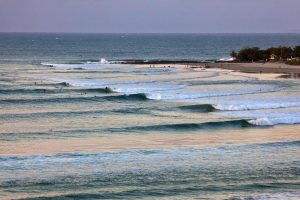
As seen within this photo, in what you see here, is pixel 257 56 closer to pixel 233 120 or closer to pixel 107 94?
pixel 107 94

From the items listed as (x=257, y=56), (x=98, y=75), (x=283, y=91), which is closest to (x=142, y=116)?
(x=283, y=91)

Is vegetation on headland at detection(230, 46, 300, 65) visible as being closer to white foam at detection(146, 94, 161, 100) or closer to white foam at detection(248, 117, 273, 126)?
white foam at detection(146, 94, 161, 100)

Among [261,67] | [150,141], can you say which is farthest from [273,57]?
[150,141]

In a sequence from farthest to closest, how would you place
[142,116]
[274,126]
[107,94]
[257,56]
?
[257,56], [107,94], [142,116], [274,126]

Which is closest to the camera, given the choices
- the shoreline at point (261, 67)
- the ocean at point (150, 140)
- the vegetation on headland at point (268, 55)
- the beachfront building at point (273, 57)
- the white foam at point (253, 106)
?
the ocean at point (150, 140)

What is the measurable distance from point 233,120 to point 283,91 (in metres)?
17.0

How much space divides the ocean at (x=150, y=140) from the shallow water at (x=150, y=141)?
45 mm

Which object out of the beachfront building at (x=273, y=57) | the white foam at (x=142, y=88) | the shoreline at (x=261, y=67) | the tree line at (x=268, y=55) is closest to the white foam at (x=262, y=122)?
the white foam at (x=142, y=88)

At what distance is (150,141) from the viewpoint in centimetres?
3148

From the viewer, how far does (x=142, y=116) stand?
40.6 m

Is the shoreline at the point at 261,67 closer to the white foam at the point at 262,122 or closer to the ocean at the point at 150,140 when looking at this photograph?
the ocean at the point at 150,140

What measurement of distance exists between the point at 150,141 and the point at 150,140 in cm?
36

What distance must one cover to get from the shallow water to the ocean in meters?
0.04

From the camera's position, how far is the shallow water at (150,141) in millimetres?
22531
